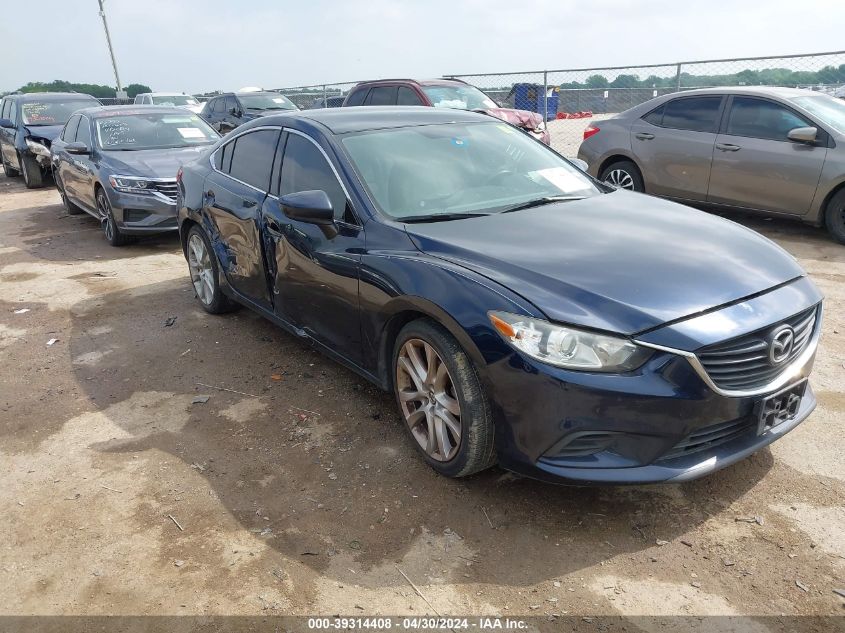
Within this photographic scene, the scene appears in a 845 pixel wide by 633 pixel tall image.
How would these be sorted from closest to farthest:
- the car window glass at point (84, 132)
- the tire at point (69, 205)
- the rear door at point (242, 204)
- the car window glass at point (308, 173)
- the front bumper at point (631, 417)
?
the front bumper at point (631, 417) → the car window glass at point (308, 173) → the rear door at point (242, 204) → the car window glass at point (84, 132) → the tire at point (69, 205)

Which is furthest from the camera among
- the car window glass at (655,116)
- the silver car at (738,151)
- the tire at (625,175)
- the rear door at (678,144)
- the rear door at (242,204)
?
the tire at (625,175)

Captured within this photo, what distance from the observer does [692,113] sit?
7.98m

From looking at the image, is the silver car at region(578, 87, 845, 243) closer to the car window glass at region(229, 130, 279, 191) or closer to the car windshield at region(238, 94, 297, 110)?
the car window glass at region(229, 130, 279, 191)

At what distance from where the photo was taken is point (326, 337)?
3951mm

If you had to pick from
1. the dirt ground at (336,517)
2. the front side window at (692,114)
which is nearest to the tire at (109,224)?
the dirt ground at (336,517)

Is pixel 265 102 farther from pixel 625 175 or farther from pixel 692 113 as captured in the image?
pixel 692 113

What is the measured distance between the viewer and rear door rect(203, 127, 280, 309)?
455cm

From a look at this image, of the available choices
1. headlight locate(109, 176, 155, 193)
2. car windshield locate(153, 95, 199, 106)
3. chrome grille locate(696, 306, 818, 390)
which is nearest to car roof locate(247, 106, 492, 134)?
chrome grille locate(696, 306, 818, 390)

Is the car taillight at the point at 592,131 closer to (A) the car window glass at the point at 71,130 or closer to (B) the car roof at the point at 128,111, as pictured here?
(B) the car roof at the point at 128,111

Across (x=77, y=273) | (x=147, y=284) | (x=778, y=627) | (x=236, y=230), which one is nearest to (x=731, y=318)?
(x=778, y=627)

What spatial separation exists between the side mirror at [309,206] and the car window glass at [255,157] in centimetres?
97

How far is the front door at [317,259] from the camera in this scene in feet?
11.9

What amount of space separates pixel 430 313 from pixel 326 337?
1099 millimetres

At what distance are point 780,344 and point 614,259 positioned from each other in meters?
0.75
